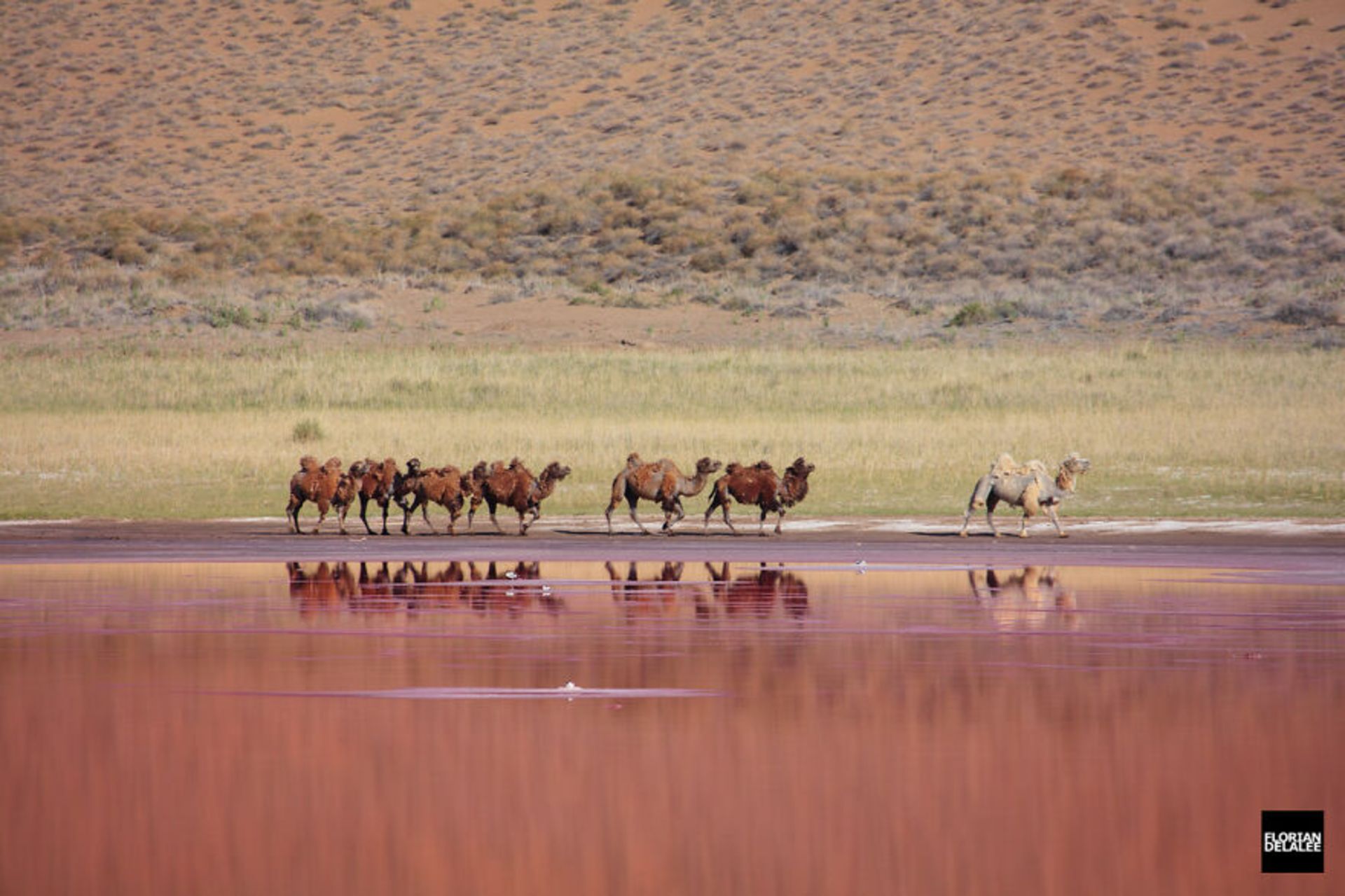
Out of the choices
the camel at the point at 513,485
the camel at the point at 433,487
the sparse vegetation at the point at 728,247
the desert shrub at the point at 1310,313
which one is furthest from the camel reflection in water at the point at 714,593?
the sparse vegetation at the point at 728,247

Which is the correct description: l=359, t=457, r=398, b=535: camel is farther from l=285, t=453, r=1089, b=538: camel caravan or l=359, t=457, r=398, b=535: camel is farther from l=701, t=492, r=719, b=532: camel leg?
l=701, t=492, r=719, b=532: camel leg

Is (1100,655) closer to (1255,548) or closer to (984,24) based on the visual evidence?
(1255,548)

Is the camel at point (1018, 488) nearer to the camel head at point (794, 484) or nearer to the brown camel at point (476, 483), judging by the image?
the camel head at point (794, 484)

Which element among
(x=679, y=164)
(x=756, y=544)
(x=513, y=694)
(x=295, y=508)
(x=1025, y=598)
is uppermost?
(x=679, y=164)

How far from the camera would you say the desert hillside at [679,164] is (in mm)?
57594

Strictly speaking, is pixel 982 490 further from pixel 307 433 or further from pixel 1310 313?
pixel 1310 313

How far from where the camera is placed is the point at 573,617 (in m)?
18.0

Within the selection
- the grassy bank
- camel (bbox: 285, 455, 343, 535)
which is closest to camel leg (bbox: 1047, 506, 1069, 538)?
the grassy bank

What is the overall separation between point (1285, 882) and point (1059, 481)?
57.1ft

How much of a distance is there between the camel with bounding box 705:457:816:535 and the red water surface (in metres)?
6.20

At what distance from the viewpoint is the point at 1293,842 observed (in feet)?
31.3

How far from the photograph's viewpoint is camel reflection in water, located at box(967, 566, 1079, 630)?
17.3 meters

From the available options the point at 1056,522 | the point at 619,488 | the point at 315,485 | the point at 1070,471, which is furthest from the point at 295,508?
the point at 1070,471

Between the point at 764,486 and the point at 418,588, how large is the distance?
254 inches
